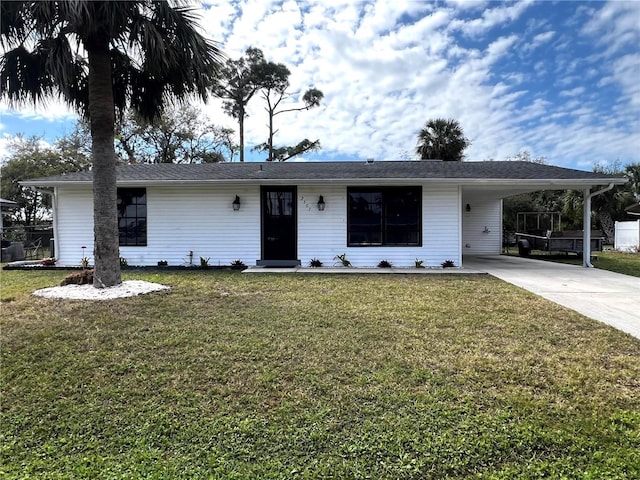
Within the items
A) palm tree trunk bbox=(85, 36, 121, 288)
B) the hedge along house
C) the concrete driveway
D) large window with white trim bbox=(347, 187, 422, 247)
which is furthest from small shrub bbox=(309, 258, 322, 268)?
palm tree trunk bbox=(85, 36, 121, 288)

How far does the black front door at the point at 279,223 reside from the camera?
10477mm

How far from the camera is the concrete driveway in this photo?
4986 mm

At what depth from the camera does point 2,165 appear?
23.4 m

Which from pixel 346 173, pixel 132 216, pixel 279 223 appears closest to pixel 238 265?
pixel 279 223

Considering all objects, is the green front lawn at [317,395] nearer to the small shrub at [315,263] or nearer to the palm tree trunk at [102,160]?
the palm tree trunk at [102,160]

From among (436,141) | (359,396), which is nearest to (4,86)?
(359,396)

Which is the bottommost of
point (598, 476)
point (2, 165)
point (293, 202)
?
point (598, 476)

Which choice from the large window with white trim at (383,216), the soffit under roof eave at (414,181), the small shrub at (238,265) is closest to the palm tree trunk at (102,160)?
the soffit under roof eave at (414,181)

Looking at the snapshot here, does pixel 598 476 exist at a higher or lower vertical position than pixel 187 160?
lower

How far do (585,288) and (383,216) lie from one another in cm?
494

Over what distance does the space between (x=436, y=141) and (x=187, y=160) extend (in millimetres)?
17507

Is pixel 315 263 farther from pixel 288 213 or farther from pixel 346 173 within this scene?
pixel 346 173

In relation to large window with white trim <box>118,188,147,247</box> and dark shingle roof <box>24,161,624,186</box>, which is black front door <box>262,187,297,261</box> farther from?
large window with white trim <box>118,188,147,247</box>

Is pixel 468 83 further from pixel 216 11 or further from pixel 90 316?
pixel 90 316
